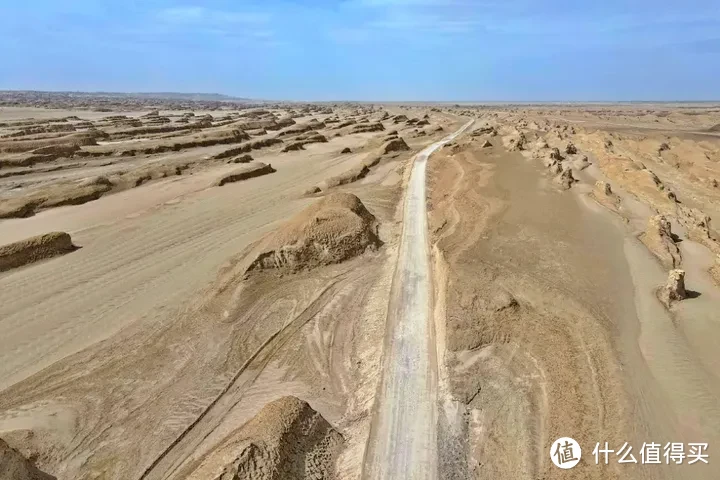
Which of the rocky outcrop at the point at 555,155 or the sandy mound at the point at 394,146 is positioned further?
the sandy mound at the point at 394,146

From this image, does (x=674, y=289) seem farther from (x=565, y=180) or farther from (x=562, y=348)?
(x=565, y=180)

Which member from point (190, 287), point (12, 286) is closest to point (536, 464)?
point (190, 287)

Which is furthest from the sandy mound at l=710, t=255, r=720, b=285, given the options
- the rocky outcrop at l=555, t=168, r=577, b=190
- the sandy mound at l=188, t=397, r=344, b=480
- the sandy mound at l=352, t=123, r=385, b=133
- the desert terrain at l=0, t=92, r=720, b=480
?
the sandy mound at l=352, t=123, r=385, b=133

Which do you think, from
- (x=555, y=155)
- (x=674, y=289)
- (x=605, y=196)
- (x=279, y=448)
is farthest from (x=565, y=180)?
(x=279, y=448)

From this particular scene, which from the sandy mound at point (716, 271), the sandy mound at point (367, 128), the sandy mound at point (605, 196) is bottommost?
the sandy mound at point (716, 271)

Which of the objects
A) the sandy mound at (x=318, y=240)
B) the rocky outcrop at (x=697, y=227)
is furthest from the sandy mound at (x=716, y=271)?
the sandy mound at (x=318, y=240)

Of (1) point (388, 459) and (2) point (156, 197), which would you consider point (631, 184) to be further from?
(2) point (156, 197)

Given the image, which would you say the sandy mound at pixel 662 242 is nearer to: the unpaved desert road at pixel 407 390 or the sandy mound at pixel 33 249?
the unpaved desert road at pixel 407 390
